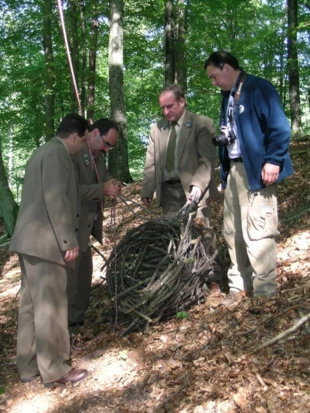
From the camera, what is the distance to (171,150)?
4.33 m

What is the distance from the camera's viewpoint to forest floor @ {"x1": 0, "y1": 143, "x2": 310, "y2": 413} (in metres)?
2.77

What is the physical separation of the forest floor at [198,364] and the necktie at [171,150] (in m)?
1.41

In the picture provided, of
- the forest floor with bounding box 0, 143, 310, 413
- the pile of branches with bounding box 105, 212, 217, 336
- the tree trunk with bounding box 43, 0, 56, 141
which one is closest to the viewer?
the forest floor with bounding box 0, 143, 310, 413

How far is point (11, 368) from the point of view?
405 cm

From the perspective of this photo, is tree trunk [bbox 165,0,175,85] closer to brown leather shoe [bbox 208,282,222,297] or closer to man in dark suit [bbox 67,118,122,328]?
man in dark suit [bbox 67,118,122,328]

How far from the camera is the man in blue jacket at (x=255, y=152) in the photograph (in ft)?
11.2

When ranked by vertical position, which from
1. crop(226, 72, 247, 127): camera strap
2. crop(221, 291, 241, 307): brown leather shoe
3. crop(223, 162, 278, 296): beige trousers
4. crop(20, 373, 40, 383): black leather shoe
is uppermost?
crop(226, 72, 247, 127): camera strap

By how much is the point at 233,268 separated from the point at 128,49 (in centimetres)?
1261

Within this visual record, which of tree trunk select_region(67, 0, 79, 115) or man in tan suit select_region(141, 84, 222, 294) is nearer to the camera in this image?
man in tan suit select_region(141, 84, 222, 294)

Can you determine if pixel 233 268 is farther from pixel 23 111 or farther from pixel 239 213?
pixel 23 111

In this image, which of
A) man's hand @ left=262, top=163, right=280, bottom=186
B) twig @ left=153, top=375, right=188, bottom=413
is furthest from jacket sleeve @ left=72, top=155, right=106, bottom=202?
twig @ left=153, top=375, right=188, bottom=413

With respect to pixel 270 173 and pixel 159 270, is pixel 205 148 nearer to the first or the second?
pixel 270 173

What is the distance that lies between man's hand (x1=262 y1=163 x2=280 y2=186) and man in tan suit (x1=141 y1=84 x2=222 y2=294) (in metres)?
0.84

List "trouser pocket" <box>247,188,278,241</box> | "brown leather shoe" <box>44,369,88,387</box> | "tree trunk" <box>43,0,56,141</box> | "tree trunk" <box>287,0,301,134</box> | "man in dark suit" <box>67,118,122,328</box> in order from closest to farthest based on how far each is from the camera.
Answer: "brown leather shoe" <box>44,369,88,387</box>
"trouser pocket" <box>247,188,278,241</box>
"man in dark suit" <box>67,118,122,328</box>
"tree trunk" <box>287,0,301,134</box>
"tree trunk" <box>43,0,56,141</box>
